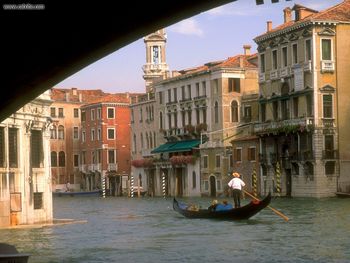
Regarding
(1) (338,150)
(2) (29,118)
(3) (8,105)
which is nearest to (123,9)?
(3) (8,105)

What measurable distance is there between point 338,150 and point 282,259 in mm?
26013

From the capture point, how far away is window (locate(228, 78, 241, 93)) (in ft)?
154

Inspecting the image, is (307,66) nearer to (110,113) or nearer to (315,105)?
(315,105)

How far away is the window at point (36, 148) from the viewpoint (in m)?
20.0

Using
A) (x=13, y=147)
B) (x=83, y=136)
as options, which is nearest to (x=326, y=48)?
(x=13, y=147)

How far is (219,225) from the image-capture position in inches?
813

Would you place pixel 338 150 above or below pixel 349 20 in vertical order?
below

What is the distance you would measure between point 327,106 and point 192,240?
2282 cm

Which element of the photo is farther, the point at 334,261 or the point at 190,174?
the point at 190,174

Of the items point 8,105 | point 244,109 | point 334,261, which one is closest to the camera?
point 8,105

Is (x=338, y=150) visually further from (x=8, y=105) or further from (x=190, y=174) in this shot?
(x=8, y=105)

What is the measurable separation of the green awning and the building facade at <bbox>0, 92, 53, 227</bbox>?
28.3m

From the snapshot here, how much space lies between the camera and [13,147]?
1919 cm

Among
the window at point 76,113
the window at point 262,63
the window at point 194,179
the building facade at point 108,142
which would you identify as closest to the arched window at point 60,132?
the window at point 76,113
